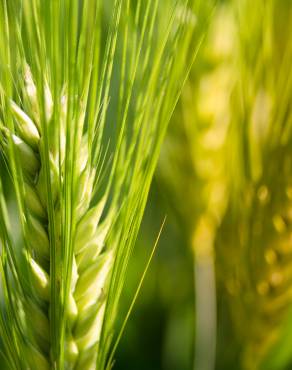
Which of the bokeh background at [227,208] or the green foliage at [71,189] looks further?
the bokeh background at [227,208]

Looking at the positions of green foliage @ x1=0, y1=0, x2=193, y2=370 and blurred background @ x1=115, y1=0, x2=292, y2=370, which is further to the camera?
blurred background @ x1=115, y1=0, x2=292, y2=370

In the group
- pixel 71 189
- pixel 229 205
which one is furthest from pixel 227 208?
pixel 71 189

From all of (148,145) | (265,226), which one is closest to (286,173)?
(265,226)

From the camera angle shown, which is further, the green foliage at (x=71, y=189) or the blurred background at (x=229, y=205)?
the blurred background at (x=229, y=205)

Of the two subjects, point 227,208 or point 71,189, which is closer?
point 71,189

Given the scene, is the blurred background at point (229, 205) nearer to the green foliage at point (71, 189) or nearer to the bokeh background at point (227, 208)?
the bokeh background at point (227, 208)

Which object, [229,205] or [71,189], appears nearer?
[71,189]

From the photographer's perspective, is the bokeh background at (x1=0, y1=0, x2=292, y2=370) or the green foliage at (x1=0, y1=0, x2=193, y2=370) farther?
the bokeh background at (x1=0, y1=0, x2=292, y2=370)

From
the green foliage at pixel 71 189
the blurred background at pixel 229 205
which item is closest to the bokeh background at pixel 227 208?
the blurred background at pixel 229 205

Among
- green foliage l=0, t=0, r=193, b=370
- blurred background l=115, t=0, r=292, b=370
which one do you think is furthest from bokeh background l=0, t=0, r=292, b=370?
green foliage l=0, t=0, r=193, b=370

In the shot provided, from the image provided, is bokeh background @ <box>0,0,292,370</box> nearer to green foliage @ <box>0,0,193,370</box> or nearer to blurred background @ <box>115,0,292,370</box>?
blurred background @ <box>115,0,292,370</box>

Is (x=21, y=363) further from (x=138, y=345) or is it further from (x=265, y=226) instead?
(x=138, y=345)

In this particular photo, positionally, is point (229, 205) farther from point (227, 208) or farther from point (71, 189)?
point (71, 189)
